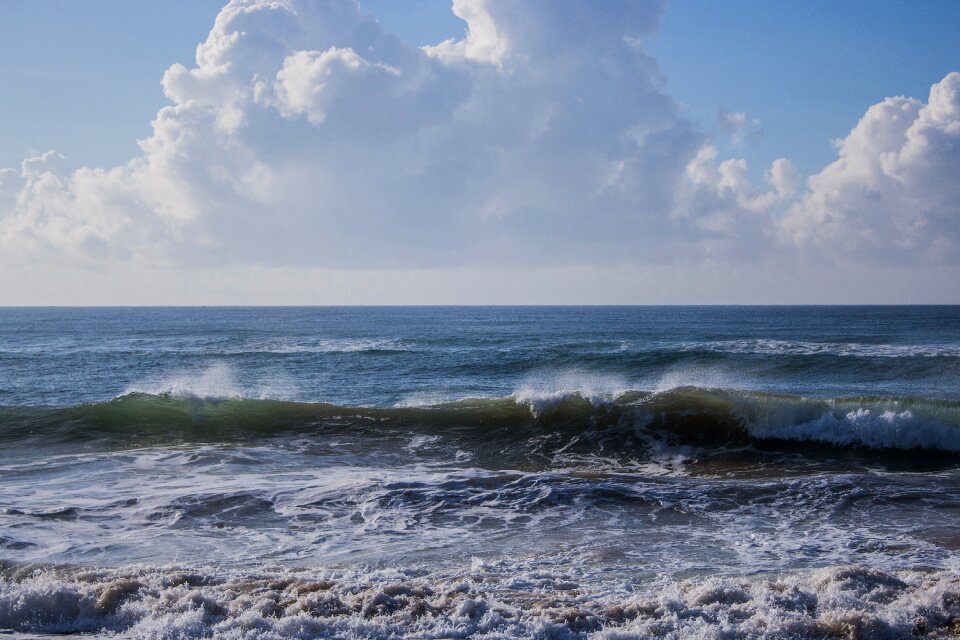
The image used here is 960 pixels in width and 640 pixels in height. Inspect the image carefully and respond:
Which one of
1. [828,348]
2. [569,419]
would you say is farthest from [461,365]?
[828,348]

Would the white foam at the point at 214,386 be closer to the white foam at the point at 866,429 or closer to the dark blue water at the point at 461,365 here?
the dark blue water at the point at 461,365

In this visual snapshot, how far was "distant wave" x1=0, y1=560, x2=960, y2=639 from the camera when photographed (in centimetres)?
579

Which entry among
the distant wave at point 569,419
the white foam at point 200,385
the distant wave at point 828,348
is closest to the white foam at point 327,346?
the white foam at point 200,385

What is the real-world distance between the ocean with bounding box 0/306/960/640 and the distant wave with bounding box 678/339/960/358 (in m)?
11.8

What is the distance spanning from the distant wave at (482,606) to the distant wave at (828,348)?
32.3 metres

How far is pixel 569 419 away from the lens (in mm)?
18000

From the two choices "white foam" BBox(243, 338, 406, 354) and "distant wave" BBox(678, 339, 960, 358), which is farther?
"white foam" BBox(243, 338, 406, 354)

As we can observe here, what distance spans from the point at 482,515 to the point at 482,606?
377 cm

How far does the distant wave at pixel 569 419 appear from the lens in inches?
627

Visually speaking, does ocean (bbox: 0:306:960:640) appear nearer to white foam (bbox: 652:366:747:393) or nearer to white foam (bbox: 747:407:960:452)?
white foam (bbox: 747:407:960:452)

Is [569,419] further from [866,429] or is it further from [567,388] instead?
[567,388]

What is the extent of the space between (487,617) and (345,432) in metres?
12.1

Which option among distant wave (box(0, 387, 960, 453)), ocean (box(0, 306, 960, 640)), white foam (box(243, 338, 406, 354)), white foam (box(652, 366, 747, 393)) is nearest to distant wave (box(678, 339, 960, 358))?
white foam (box(652, 366, 747, 393))

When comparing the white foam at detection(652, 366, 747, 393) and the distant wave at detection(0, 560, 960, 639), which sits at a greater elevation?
the distant wave at detection(0, 560, 960, 639)
